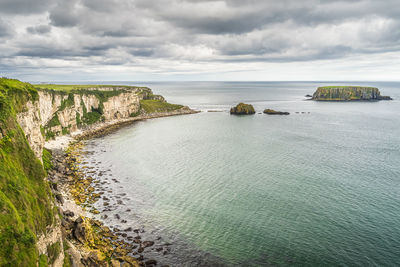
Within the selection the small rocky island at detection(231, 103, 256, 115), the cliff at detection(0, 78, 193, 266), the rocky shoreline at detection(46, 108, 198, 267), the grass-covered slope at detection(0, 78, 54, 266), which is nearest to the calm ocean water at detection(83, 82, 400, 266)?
the rocky shoreline at detection(46, 108, 198, 267)

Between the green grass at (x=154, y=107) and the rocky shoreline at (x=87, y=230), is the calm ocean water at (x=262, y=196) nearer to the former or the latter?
the rocky shoreline at (x=87, y=230)

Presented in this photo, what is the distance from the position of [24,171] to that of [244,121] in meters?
108

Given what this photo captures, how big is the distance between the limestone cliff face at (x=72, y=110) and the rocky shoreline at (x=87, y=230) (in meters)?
9.12

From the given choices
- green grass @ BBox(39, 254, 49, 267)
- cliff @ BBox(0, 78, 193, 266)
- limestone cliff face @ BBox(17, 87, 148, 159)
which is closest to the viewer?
cliff @ BBox(0, 78, 193, 266)

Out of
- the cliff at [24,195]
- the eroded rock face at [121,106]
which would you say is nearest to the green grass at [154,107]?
the eroded rock face at [121,106]

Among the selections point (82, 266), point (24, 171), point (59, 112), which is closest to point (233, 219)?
point (82, 266)

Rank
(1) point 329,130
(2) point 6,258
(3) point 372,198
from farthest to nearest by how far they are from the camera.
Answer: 1. (1) point 329,130
2. (3) point 372,198
3. (2) point 6,258

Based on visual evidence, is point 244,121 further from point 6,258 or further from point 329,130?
point 6,258

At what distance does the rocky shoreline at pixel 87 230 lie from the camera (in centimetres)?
2850

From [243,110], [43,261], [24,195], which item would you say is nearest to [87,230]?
[24,195]

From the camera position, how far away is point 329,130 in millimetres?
102125

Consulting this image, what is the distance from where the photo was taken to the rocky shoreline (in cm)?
2850

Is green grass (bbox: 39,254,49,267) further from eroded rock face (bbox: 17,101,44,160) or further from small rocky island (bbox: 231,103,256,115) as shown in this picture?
small rocky island (bbox: 231,103,256,115)

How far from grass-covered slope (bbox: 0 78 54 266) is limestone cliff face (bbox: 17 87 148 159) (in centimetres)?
884
